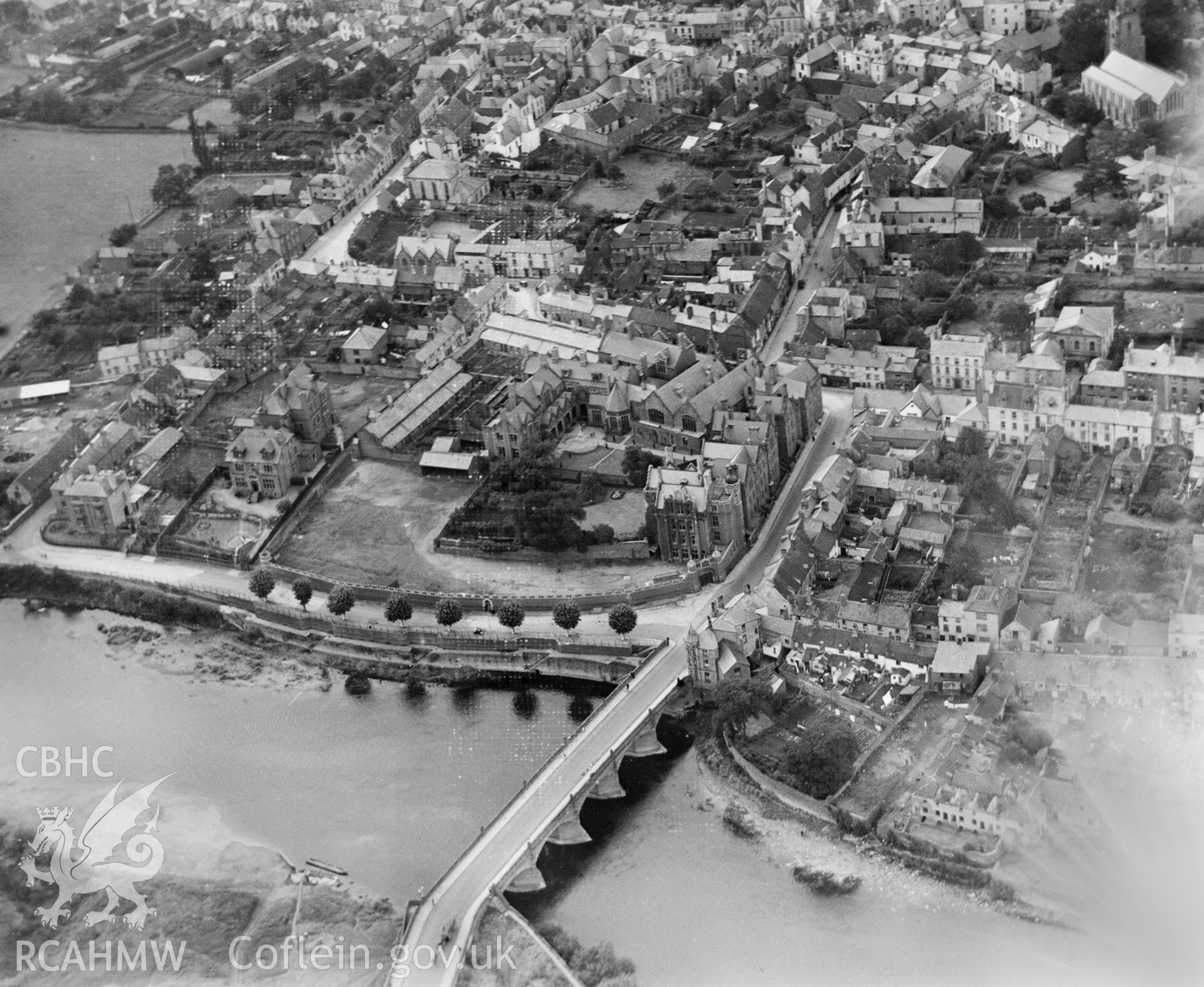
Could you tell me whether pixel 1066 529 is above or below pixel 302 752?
above

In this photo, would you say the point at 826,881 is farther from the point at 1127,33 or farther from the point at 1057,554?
the point at 1127,33

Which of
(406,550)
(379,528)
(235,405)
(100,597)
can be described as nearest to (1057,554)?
(406,550)

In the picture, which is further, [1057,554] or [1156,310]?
[1156,310]

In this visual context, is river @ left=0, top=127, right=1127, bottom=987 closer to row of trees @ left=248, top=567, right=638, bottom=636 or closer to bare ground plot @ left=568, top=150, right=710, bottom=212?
row of trees @ left=248, top=567, right=638, bottom=636

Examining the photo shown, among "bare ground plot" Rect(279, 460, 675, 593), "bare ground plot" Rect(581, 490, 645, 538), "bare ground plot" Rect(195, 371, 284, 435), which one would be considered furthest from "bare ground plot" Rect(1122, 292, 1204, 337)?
"bare ground plot" Rect(195, 371, 284, 435)

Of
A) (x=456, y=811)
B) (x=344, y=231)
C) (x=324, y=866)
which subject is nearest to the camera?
(x=324, y=866)

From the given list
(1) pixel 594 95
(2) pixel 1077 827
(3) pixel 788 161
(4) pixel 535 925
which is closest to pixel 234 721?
(4) pixel 535 925

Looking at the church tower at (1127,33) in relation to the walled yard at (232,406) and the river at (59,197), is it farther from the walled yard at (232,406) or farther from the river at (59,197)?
the river at (59,197)
